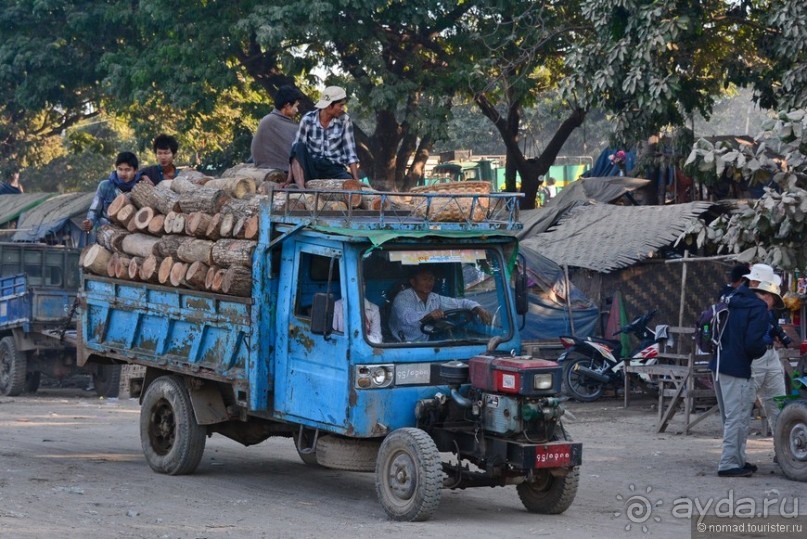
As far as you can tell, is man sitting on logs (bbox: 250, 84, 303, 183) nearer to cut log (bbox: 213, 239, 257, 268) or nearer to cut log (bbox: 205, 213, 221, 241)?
cut log (bbox: 205, 213, 221, 241)

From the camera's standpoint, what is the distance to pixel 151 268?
10.5 meters

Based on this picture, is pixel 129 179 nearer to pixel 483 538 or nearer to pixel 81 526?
pixel 81 526

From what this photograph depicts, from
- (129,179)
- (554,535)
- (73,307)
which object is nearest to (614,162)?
(73,307)

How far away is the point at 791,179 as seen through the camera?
30.3ft

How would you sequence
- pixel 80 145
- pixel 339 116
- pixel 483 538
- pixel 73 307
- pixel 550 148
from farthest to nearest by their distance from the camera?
pixel 80 145 → pixel 550 148 → pixel 73 307 → pixel 339 116 → pixel 483 538

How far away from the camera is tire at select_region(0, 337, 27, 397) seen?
18.2 m

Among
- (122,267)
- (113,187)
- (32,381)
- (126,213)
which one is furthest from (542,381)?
(32,381)

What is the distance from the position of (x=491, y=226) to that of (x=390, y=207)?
2.66 ft

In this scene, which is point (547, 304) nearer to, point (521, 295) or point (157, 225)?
point (157, 225)

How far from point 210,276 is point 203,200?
30.1 inches

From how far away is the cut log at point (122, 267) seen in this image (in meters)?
10.9

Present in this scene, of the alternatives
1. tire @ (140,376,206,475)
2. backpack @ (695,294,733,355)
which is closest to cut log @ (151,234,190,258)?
tire @ (140,376,206,475)

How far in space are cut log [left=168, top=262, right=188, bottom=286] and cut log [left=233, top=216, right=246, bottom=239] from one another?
71 centimetres

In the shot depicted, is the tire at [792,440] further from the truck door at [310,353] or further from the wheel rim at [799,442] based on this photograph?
the truck door at [310,353]
